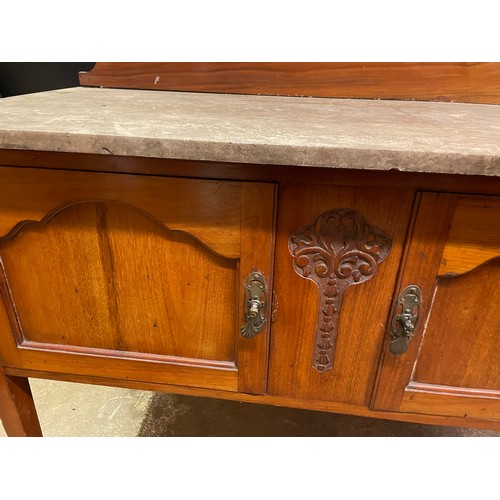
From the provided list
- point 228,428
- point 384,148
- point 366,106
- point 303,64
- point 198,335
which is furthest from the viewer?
point 228,428

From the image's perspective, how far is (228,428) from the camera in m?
1.09

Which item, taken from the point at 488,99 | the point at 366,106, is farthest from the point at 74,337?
the point at 488,99

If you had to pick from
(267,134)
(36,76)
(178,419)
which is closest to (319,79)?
(267,134)

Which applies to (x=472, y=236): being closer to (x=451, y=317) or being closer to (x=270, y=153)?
(x=451, y=317)

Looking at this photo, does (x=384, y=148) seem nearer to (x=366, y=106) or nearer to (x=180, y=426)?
(x=366, y=106)

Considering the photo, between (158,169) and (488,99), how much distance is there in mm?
757

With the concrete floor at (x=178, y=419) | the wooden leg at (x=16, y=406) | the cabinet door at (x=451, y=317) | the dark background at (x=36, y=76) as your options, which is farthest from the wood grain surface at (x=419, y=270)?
the dark background at (x=36, y=76)

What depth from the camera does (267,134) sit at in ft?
1.67

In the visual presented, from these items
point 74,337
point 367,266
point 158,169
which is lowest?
point 74,337

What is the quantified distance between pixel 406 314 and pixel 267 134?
12.7 inches

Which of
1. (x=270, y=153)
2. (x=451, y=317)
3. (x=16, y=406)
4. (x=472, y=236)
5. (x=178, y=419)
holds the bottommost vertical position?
(x=178, y=419)

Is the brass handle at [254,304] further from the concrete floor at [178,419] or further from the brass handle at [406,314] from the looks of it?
the concrete floor at [178,419]

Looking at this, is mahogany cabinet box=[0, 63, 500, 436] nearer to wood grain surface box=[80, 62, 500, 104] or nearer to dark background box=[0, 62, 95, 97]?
wood grain surface box=[80, 62, 500, 104]

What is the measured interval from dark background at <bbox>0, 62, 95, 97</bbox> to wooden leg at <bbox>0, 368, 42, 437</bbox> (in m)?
0.79
